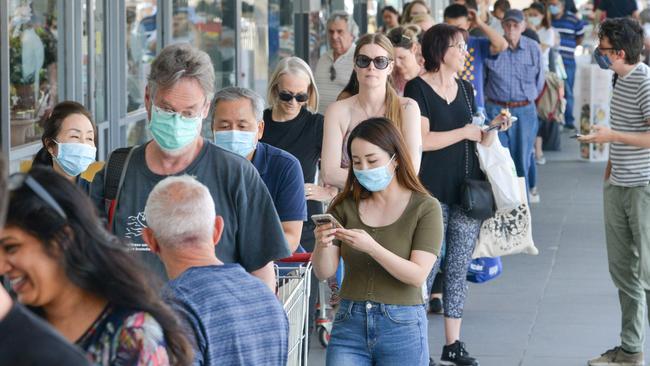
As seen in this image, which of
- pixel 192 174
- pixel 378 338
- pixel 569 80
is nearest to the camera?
pixel 192 174

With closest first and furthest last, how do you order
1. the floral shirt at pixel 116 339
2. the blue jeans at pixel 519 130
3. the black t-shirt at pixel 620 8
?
the floral shirt at pixel 116 339 < the blue jeans at pixel 519 130 < the black t-shirt at pixel 620 8

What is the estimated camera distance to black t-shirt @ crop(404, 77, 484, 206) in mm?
7699

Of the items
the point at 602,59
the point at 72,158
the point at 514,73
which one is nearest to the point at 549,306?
the point at 602,59

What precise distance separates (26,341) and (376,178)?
10.5 ft

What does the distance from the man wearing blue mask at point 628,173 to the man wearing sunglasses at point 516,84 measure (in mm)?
5109

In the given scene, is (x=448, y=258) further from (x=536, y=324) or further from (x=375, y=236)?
(x=375, y=236)

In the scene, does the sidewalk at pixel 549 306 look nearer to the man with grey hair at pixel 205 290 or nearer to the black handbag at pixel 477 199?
the black handbag at pixel 477 199

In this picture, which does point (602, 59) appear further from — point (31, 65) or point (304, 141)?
point (31, 65)

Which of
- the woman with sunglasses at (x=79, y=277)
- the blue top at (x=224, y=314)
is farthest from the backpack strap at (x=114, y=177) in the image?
the woman with sunglasses at (x=79, y=277)

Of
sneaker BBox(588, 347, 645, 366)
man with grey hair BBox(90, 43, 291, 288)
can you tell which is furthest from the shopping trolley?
sneaker BBox(588, 347, 645, 366)

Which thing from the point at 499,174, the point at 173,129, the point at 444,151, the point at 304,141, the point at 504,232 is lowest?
the point at 504,232

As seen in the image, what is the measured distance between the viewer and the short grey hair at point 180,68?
4.50 metres

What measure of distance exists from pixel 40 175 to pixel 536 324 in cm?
676

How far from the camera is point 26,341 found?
2234mm
